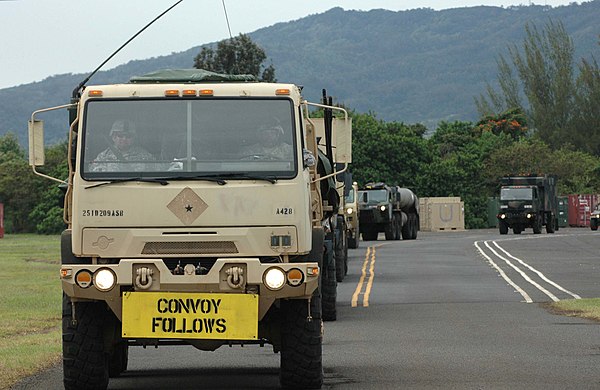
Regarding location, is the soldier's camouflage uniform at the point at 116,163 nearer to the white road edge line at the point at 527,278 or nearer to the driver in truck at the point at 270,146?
the driver in truck at the point at 270,146

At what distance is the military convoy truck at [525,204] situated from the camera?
6825 cm

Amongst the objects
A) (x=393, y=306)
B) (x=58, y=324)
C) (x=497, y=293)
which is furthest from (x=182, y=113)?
(x=497, y=293)

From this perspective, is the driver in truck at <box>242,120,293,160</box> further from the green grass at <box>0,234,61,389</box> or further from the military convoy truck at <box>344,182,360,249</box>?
the military convoy truck at <box>344,182,360,249</box>

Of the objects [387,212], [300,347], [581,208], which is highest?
[581,208]

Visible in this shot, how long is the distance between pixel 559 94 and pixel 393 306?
11772cm

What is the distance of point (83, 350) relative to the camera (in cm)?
1259

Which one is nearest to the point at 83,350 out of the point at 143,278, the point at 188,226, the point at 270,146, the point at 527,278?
the point at 143,278

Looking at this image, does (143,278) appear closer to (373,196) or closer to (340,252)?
(340,252)

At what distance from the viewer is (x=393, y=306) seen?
80.6ft

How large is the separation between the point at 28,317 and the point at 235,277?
39.0 feet

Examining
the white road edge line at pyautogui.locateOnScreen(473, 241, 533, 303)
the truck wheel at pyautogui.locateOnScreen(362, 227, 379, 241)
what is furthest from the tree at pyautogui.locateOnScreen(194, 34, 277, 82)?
the white road edge line at pyautogui.locateOnScreen(473, 241, 533, 303)

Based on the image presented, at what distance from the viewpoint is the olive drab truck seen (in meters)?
12.2

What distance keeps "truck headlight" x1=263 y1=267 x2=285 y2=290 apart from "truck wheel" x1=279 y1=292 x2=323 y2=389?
589 mm

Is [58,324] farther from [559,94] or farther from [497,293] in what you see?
[559,94]
